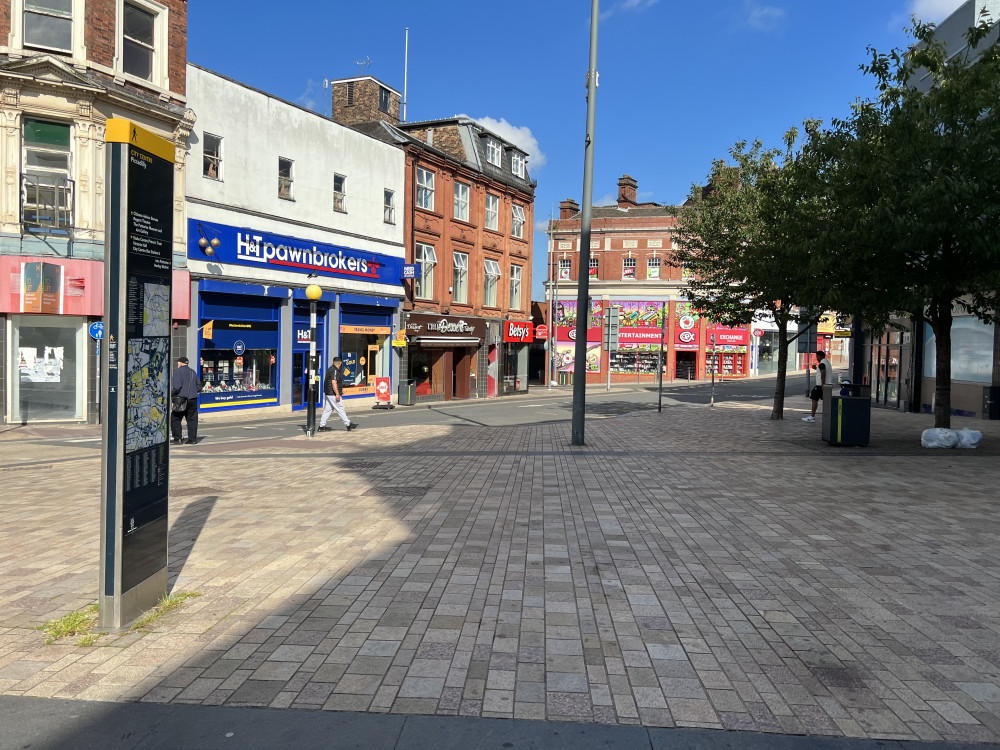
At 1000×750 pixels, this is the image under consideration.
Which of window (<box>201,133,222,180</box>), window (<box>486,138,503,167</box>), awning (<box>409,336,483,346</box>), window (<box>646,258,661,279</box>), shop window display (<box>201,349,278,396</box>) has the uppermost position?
window (<box>486,138,503,167</box>)

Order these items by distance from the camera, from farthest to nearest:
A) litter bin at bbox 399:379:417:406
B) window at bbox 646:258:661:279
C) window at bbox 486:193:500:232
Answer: window at bbox 646:258:661:279 → window at bbox 486:193:500:232 → litter bin at bbox 399:379:417:406

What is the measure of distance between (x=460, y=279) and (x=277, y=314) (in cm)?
1165

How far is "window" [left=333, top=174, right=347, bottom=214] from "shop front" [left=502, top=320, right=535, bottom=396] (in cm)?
1229

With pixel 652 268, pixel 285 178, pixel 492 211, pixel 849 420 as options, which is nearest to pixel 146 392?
pixel 849 420

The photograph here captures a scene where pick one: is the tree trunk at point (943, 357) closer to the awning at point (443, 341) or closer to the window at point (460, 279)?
the awning at point (443, 341)

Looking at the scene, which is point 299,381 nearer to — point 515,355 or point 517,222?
point 515,355

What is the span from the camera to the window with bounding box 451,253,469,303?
109 ft

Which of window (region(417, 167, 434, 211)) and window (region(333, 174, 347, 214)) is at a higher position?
window (region(417, 167, 434, 211))

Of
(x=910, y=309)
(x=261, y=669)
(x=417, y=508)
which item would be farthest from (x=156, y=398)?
(x=910, y=309)

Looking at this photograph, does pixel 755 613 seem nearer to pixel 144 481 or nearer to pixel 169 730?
pixel 169 730

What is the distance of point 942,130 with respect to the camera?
1335 cm

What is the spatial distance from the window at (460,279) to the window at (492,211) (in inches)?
108

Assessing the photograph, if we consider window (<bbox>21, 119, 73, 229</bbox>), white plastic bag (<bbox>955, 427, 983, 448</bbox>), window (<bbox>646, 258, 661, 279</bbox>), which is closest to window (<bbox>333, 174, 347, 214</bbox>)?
window (<bbox>21, 119, 73, 229</bbox>)

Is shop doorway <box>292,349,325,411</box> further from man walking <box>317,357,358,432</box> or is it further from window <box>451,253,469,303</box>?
window <box>451,253,469,303</box>
